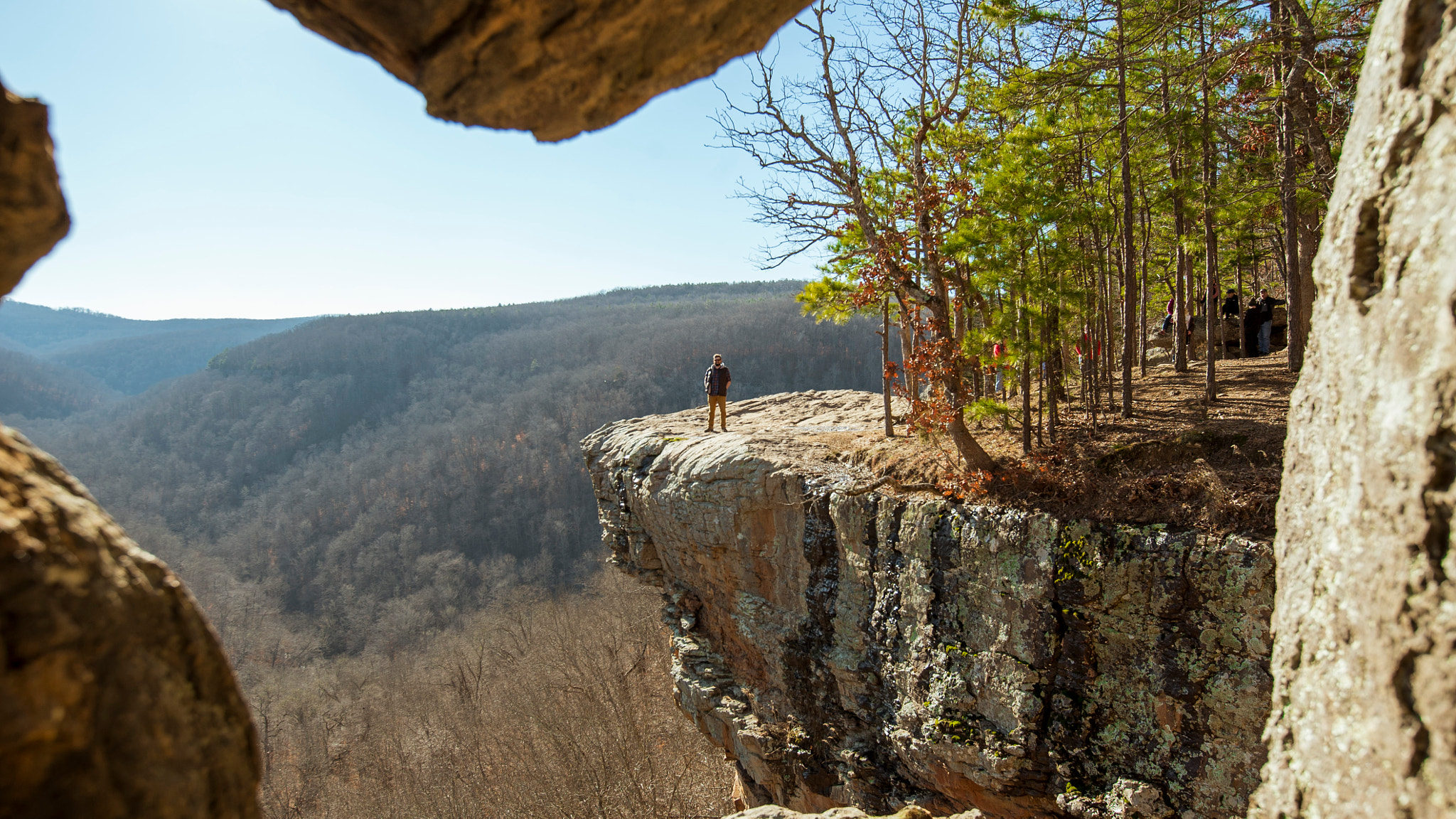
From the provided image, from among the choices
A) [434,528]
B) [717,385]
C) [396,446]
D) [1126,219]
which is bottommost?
[434,528]

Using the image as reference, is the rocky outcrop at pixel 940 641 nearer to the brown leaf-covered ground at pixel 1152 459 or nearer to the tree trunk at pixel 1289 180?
the brown leaf-covered ground at pixel 1152 459

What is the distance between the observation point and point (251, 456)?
72.6 metres


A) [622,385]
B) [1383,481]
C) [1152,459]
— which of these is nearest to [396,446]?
[622,385]

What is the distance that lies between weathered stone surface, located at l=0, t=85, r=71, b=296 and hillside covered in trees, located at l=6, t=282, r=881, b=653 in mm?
52520

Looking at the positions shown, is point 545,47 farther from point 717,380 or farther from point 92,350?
point 92,350

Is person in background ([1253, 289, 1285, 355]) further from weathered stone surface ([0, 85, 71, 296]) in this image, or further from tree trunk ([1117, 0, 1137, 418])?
weathered stone surface ([0, 85, 71, 296])

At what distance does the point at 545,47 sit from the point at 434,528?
65549mm

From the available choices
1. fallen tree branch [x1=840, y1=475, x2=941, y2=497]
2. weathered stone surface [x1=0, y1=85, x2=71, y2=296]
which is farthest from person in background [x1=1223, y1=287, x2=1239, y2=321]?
weathered stone surface [x1=0, y1=85, x2=71, y2=296]

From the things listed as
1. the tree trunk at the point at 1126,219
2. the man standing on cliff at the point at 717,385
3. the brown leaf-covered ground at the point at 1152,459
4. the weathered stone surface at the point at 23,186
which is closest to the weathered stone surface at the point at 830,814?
the weathered stone surface at the point at 23,186

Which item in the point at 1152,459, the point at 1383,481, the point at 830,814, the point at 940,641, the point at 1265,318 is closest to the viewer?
the point at 1383,481

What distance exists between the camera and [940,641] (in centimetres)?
981

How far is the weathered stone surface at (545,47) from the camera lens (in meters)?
2.83

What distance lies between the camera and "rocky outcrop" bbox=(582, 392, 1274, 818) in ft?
24.5

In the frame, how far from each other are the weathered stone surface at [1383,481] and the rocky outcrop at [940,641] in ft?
15.3
